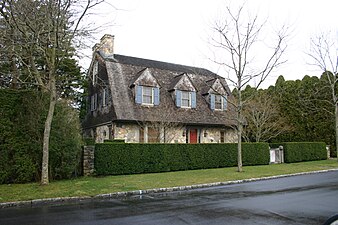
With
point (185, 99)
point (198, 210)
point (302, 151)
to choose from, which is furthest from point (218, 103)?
point (198, 210)

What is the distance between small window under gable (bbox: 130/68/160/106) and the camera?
23.7 meters

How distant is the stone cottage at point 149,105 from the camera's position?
23.0 meters

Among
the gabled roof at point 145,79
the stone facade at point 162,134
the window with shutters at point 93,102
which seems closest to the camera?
the stone facade at point 162,134

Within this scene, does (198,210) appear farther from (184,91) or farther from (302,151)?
(302,151)

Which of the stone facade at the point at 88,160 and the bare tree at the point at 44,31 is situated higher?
the bare tree at the point at 44,31

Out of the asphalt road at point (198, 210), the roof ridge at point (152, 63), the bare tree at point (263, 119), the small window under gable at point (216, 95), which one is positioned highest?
the roof ridge at point (152, 63)

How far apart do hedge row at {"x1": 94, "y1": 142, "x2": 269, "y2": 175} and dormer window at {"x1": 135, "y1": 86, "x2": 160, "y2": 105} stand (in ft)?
20.6

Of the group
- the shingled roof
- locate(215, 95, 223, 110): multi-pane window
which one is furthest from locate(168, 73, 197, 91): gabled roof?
locate(215, 95, 223, 110): multi-pane window

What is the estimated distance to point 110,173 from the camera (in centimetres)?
1633

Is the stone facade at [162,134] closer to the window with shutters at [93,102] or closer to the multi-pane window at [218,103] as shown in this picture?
the multi-pane window at [218,103]

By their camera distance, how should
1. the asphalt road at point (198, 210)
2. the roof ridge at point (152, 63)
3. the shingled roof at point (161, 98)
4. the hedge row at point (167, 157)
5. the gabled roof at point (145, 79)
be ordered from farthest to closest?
the roof ridge at point (152, 63) → the gabled roof at point (145, 79) → the shingled roof at point (161, 98) → the hedge row at point (167, 157) → the asphalt road at point (198, 210)

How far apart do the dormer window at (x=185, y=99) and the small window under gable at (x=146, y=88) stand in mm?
1853

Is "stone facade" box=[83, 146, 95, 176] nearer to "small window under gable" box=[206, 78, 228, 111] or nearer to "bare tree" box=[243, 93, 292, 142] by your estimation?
"small window under gable" box=[206, 78, 228, 111]

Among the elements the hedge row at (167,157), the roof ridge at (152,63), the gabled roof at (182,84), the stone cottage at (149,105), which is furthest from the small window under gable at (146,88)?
the hedge row at (167,157)
